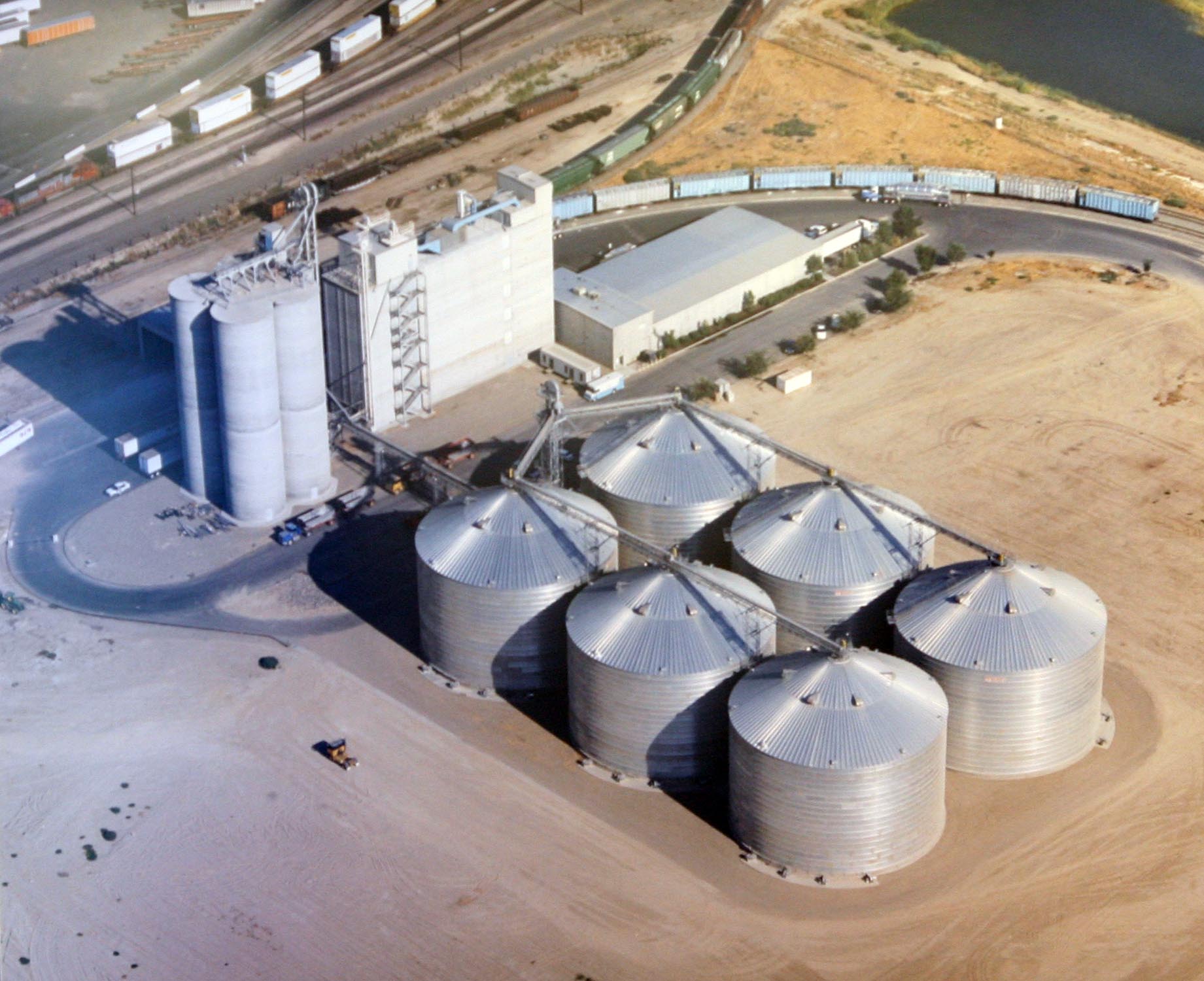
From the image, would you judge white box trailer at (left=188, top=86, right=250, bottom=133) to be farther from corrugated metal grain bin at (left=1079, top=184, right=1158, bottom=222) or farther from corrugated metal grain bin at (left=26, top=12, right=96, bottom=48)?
corrugated metal grain bin at (left=1079, top=184, right=1158, bottom=222)

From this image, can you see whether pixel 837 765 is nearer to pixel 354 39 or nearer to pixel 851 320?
pixel 851 320

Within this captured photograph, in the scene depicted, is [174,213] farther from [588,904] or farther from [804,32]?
[588,904]

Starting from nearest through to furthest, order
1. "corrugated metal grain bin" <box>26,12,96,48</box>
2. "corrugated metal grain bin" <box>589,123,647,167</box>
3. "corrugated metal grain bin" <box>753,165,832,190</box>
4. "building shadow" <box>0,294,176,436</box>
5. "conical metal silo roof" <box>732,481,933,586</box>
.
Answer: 1. "conical metal silo roof" <box>732,481,933,586</box>
2. "building shadow" <box>0,294,176,436</box>
3. "corrugated metal grain bin" <box>753,165,832,190</box>
4. "corrugated metal grain bin" <box>589,123,647,167</box>
5. "corrugated metal grain bin" <box>26,12,96,48</box>

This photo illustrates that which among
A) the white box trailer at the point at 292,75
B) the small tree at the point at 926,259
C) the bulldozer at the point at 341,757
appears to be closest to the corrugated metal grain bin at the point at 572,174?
the small tree at the point at 926,259

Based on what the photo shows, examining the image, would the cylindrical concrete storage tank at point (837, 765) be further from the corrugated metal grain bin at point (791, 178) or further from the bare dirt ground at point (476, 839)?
the corrugated metal grain bin at point (791, 178)

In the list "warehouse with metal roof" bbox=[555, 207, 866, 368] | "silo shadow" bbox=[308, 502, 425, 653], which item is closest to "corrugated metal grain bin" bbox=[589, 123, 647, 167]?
"warehouse with metal roof" bbox=[555, 207, 866, 368]
